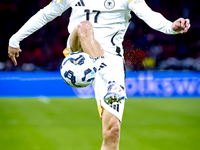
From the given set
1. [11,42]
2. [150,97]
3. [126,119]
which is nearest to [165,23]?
[11,42]

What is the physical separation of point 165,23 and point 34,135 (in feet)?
7.78

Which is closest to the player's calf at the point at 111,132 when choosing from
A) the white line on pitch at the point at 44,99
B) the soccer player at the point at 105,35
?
the soccer player at the point at 105,35

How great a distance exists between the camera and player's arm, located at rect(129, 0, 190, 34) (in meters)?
1.96

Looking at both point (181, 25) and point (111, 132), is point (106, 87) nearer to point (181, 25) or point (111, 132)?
point (111, 132)

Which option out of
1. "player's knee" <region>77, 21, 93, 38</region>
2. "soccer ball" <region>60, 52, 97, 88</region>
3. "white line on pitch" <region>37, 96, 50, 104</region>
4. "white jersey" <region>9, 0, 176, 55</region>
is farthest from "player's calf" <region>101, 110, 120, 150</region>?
"white line on pitch" <region>37, 96, 50, 104</region>

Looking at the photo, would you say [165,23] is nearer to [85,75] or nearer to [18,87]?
[85,75]

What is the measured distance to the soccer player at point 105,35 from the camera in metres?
2.18

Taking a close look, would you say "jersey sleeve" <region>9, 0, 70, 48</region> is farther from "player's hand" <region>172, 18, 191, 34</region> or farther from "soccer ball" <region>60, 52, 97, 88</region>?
"player's hand" <region>172, 18, 191, 34</region>

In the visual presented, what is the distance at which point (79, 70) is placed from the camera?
208 cm

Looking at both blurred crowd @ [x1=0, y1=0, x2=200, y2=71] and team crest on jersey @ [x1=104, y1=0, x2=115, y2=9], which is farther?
blurred crowd @ [x1=0, y1=0, x2=200, y2=71]

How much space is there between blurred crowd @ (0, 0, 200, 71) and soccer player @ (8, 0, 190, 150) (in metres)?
5.55

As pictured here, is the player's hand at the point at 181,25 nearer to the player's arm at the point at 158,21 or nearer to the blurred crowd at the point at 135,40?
the player's arm at the point at 158,21

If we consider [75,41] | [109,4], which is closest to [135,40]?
[109,4]

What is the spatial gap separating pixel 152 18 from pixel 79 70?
2.34 feet
